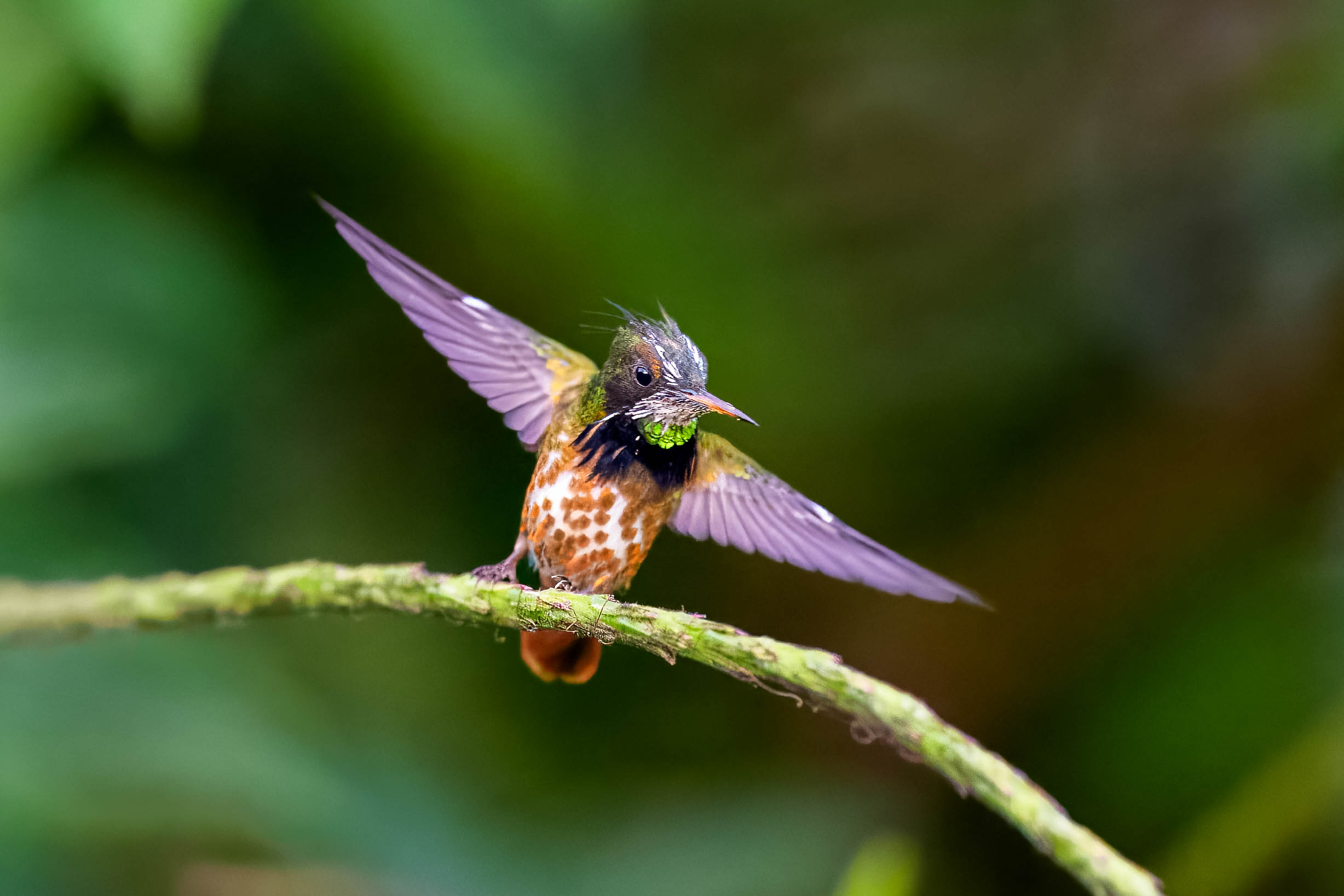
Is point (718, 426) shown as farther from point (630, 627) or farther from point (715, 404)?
point (630, 627)

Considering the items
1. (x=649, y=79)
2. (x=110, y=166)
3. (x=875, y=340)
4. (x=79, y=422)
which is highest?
(x=649, y=79)

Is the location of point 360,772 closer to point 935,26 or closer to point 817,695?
point 817,695

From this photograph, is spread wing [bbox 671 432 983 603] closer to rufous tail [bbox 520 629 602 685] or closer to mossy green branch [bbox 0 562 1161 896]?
rufous tail [bbox 520 629 602 685]

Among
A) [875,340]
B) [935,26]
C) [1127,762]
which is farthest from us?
[935,26]

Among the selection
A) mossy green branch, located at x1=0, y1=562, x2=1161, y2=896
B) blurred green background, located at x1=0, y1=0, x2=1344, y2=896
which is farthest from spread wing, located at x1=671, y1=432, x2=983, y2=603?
blurred green background, located at x1=0, y1=0, x2=1344, y2=896

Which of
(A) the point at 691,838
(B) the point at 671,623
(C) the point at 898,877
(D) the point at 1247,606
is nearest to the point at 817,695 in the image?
(B) the point at 671,623

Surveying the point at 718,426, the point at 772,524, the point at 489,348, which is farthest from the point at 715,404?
the point at 718,426

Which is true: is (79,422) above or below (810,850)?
above

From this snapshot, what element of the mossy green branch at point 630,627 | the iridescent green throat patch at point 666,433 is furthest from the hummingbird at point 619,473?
the mossy green branch at point 630,627
